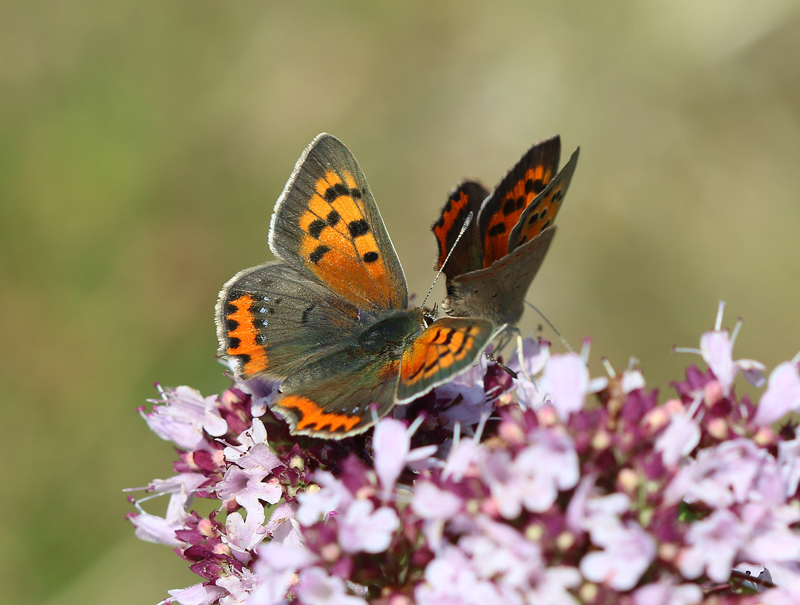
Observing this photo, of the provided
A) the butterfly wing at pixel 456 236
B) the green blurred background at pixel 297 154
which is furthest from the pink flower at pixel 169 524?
Result: the green blurred background at pixel 297 154

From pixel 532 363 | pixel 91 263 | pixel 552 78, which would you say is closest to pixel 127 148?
pixel 91 263

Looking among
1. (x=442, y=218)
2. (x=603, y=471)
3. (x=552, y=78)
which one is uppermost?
(x=552, y=78)

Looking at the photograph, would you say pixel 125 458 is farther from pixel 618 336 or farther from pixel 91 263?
pixel 618 336

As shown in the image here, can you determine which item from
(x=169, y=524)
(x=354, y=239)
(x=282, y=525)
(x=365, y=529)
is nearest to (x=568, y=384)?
(x=365, y=529)

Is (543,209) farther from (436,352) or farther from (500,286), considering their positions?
(436,352)

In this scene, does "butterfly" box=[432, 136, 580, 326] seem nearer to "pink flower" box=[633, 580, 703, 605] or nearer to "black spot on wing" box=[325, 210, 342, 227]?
"black spot on wing" box=[325, 210, 342, 227]

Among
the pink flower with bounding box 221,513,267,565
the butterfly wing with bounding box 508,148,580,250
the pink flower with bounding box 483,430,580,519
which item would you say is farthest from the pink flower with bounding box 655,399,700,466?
the pink flower with bounding box 221,513,267,565

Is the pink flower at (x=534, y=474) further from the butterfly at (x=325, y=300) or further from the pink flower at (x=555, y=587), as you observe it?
the butterfly at (x=325, y=300)
